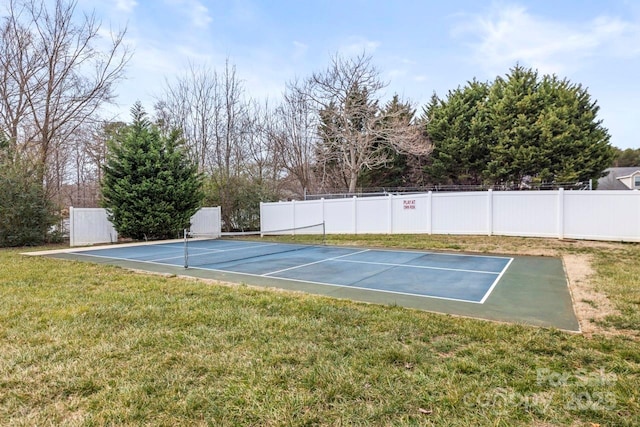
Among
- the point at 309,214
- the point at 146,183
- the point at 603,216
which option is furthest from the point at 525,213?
the point at 146,183

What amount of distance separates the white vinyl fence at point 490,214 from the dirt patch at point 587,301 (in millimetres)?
4840

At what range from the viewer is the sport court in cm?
505

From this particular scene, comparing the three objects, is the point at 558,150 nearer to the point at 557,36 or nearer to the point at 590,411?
the point at 557,36

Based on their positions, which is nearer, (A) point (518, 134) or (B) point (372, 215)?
(B) point (372, 215)

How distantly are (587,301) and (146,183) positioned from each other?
16008 mm

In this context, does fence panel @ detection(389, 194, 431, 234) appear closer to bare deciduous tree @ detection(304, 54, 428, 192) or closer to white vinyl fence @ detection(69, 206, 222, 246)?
bare deciduous tree @ detection(304, 54, 428, 192)

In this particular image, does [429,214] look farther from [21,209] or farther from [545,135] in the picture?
[21,209]

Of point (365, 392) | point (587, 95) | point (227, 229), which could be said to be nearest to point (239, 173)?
point (227, 229)

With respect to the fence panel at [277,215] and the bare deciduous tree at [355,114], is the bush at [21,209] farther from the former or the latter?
the bare deciduous tree at [355,114]

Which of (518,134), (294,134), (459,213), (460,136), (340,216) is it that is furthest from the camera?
(294,134)

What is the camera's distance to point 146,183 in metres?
15.6

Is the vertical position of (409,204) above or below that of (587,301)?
above

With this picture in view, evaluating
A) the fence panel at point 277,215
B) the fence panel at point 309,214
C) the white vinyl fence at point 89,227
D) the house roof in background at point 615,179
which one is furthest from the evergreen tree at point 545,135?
the white vinyl fence at point 89,227

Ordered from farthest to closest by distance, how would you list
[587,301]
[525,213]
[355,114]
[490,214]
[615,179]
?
[615,179], [355,114], [490,214], [525,213], [587,301]
